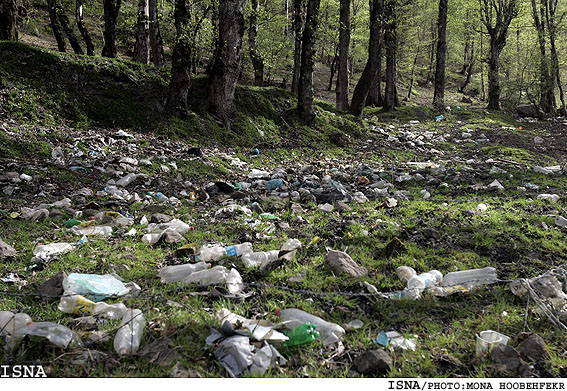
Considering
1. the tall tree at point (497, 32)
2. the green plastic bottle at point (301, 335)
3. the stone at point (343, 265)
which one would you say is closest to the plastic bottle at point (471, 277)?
the stone at point (343, 265)

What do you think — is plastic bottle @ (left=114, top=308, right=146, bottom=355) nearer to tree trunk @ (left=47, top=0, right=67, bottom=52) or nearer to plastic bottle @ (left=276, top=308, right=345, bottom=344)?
plastic bottle @ (left=276, top=308, right=345, bottom=344)

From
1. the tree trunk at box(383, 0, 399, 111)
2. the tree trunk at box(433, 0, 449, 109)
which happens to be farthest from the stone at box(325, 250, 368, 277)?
the tree trunk at box(433, 0, 449, 109)

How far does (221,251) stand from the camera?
11.9ft

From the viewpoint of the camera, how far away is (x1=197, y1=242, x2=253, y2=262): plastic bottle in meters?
3.55

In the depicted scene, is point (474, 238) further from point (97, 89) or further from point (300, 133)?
point (97, 89)

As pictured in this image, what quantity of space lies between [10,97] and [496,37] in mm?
21510

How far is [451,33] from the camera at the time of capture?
1294 inches

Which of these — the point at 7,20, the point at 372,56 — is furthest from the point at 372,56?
the point at 7,20

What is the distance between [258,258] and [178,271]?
0.74 metres

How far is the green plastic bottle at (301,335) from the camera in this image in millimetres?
2301

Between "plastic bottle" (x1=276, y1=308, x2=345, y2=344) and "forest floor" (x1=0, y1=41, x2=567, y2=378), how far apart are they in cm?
5

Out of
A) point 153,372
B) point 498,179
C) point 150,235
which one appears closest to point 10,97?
point 150,235

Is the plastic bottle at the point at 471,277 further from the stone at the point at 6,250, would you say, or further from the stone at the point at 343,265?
the stone at the point at 6,250

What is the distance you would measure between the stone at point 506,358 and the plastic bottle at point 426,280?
0.90 m
